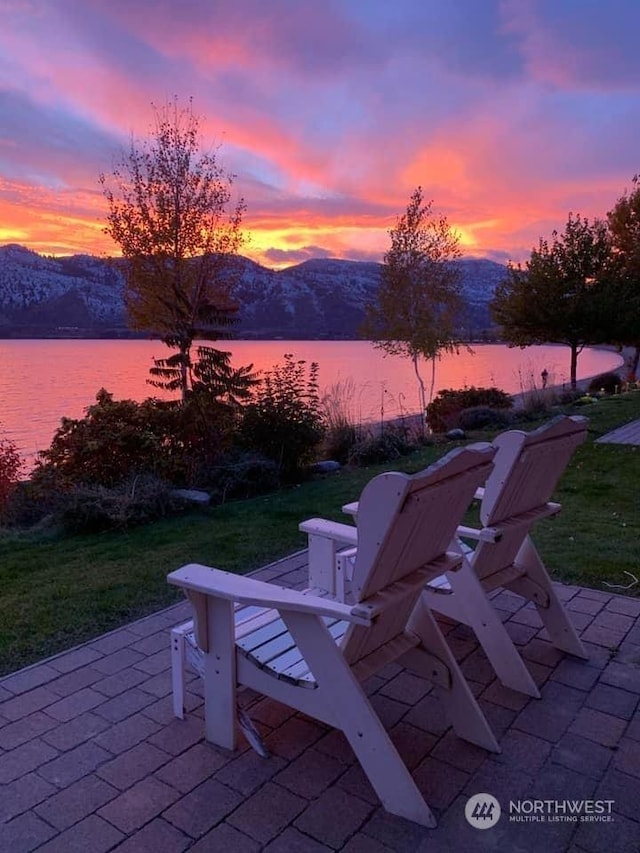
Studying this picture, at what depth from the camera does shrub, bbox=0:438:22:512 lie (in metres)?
8.19

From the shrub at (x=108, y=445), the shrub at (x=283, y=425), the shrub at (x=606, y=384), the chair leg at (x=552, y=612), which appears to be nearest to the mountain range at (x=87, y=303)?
the shrub at (x=606, y=384)

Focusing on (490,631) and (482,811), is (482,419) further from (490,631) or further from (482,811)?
(482,811)

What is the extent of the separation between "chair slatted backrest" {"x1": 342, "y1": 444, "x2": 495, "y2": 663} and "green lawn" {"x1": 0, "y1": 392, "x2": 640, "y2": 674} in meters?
1.96

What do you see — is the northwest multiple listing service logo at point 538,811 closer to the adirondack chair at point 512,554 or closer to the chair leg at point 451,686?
the chair leg at point 451,686

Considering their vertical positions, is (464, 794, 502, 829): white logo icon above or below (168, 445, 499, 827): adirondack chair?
below

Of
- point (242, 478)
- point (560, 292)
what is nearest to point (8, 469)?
point (242, 478)

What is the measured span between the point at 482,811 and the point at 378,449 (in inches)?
294

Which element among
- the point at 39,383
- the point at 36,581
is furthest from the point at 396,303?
the point at 36,581

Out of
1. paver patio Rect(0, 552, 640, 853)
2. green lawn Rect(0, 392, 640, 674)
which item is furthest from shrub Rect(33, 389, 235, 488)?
paver patio Rect(0, 552, 640, 853)

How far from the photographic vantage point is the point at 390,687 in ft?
9.17

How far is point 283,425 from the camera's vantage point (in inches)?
328

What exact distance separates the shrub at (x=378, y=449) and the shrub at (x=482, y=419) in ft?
11.1

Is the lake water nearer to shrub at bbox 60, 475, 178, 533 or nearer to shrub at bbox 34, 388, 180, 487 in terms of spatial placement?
shrub at bbox 34, 388, 180, 487

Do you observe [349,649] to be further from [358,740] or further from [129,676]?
[129,676]
